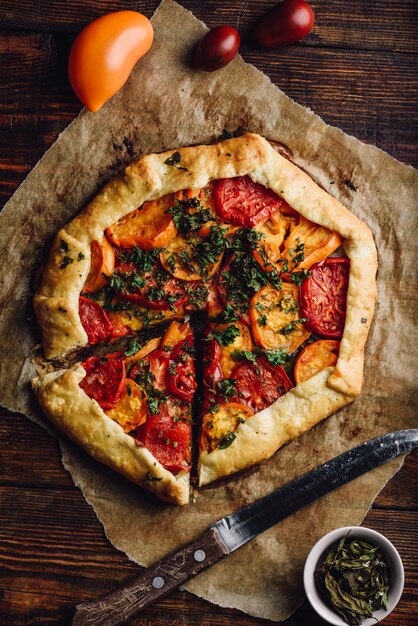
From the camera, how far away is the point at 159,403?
464 centimetres

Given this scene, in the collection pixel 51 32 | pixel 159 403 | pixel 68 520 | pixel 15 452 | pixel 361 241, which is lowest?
pixel 68 520

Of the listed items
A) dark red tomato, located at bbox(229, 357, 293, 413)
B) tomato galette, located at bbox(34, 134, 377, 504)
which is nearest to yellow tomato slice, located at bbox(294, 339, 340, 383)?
tomato galette, located at bbox(34, 134, 377, 504)

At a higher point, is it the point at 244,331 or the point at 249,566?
the point at 244,331

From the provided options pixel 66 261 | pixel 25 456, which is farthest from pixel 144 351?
pixel 25 456

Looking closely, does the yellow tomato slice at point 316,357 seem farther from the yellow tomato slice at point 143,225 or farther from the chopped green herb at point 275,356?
the yellow tomato slice at point 143,225

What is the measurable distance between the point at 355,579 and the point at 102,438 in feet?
5.83

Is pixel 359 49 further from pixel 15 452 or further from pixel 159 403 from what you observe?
pixel 15 452

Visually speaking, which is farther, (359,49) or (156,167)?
(359,49)

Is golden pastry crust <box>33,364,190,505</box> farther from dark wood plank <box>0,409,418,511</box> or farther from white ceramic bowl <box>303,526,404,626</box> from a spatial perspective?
white ceramic bowl <box>303,526,404,626</box>

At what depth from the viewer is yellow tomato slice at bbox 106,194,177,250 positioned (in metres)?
4.60

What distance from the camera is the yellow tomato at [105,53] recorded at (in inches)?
181

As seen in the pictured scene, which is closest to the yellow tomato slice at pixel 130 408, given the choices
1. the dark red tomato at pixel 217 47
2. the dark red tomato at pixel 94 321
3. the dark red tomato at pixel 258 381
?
the dark red tomato at pixel 94 321

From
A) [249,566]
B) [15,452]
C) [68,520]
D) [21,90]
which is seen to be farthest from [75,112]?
[249,566]

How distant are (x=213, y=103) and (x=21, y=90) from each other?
1287 mm
